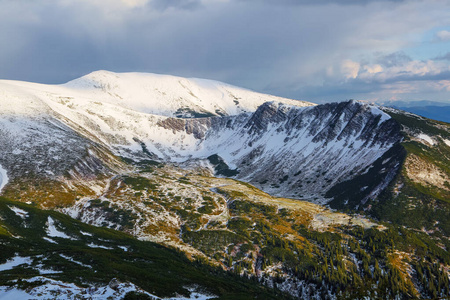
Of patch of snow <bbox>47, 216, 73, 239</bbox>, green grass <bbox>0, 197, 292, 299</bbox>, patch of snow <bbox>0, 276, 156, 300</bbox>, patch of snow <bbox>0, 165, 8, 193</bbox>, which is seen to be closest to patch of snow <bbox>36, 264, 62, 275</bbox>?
green grass <bbox>0, 197, 292, 299</bbox>

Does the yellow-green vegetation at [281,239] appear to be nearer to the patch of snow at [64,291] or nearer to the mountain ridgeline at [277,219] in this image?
the mountain ridgeline at [277,219]

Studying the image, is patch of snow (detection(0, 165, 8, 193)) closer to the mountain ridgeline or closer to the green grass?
the mountain ridgeline

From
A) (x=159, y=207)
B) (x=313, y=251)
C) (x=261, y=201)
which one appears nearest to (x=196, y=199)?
(x=159, y=207)

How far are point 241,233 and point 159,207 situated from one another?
155 ft

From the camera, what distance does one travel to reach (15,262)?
188ft

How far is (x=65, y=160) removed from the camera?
602 ft

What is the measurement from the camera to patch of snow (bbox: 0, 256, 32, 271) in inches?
2153

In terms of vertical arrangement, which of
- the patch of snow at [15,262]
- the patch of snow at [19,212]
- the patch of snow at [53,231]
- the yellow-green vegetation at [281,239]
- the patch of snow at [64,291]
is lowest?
the yellow-green vegetation at [281,239]

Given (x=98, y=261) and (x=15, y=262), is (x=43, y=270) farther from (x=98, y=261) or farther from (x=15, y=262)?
(x=98, y=261)

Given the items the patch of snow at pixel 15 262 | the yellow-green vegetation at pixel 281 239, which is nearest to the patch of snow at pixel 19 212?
the yellow-green vegetation at pixel 281 239

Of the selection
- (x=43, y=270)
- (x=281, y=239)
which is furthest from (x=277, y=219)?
(x=43, y=270)

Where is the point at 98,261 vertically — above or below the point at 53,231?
above

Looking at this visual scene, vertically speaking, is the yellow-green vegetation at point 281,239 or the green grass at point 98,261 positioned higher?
the green grass at point 98,261

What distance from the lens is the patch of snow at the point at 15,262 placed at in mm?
54688
